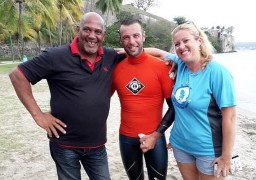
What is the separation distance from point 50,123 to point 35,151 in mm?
3646

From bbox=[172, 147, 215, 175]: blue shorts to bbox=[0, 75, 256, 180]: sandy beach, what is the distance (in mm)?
2234

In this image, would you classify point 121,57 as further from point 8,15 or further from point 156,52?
point 8,15

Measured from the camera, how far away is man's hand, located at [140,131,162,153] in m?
3.41

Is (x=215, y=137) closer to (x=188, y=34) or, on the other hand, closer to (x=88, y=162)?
(x=188, y=34)

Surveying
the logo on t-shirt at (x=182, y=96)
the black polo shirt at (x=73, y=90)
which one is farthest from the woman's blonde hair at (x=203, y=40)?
the black polo shirt at (x=73, y=90)

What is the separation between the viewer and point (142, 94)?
3445mm

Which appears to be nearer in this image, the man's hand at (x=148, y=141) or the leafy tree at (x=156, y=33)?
the man's hand at (x=148, y=141)

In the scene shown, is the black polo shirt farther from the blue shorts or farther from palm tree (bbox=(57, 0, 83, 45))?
palm tree (bbox=(57, 0, 83, 45))

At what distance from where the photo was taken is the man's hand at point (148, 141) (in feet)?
11.2

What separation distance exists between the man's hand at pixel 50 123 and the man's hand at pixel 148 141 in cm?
82

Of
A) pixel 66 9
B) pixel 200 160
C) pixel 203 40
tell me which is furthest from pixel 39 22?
pixel 200 160

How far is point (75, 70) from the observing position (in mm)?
3129

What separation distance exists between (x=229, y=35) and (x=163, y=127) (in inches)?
4511

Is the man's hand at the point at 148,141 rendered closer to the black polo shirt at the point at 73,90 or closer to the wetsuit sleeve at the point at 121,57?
the black polo shirt at the point at 73,90
